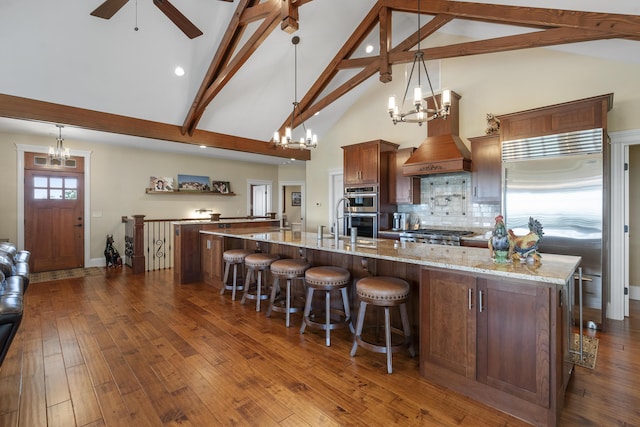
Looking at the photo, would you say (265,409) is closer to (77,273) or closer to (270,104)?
(270,104)

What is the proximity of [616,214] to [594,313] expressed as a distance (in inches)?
49.1

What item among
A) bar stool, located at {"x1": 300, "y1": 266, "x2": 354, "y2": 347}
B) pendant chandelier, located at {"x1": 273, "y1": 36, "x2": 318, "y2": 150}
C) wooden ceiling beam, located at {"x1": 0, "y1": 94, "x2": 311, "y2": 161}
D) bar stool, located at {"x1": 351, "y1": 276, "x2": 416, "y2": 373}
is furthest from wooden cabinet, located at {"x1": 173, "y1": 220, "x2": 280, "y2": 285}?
bar stool, located at {"x1": 351, "y1": 276, "x2": 416, "y2": 373}

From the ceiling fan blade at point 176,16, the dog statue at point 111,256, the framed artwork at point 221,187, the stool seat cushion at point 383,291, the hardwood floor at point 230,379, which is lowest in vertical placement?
the hardwood floor at point 230,379

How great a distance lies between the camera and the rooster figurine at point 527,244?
198 cm

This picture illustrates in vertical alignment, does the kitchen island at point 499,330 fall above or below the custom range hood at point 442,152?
below

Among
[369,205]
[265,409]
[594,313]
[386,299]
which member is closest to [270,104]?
[369,205]

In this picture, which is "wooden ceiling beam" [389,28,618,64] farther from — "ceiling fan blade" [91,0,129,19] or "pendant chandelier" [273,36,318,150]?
"ceiling fan blade" [91,0,129,19]

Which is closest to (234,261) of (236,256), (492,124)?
(236,256)

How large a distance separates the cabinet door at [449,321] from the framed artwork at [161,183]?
22.4 ft

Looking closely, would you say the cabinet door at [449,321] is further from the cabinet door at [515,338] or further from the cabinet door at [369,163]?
the cabinet door at [369,163]

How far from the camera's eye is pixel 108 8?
2.97 metres

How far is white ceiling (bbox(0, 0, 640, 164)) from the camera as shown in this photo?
3.49 m

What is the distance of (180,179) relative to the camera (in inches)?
295

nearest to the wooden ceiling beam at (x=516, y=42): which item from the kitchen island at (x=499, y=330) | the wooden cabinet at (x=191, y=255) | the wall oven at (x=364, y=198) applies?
the wall oven at (x=364, y=198)
